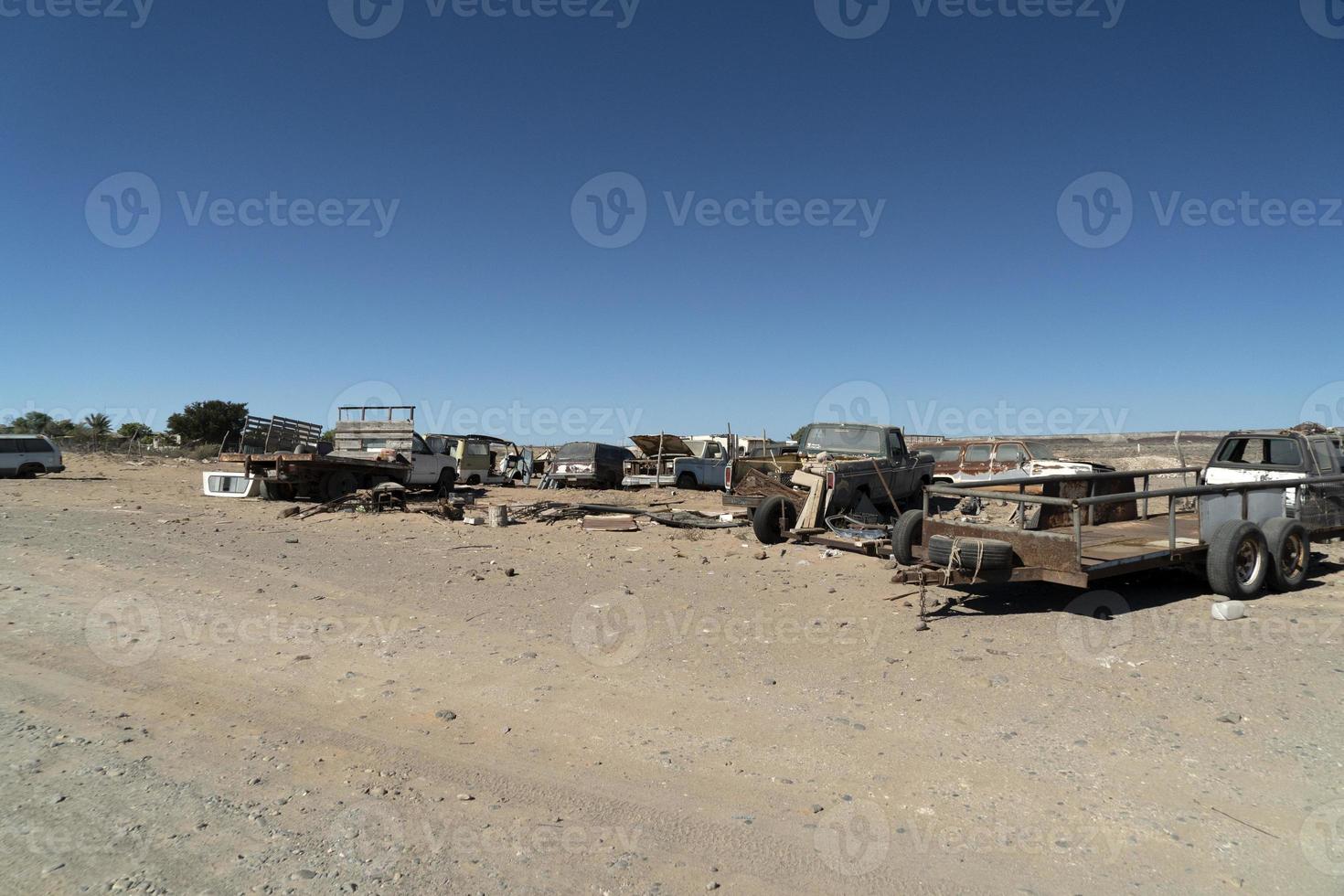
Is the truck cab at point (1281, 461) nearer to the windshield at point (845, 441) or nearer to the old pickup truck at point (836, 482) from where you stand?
the old pickup truck at point (836, 482)

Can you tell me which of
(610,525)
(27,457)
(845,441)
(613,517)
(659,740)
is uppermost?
(845,441)

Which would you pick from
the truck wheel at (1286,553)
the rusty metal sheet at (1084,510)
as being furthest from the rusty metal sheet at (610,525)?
the truck wheel at (1286,553)

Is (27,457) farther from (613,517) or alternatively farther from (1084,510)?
(1084,510)

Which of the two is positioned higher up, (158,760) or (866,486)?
(866,486)

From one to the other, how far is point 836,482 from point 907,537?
3180 mm

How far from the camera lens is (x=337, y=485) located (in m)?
16.9

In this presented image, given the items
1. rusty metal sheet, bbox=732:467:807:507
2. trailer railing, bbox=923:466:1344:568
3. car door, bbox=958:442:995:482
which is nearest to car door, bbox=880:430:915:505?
rusty metal sheet, bbox=732:467:807:507

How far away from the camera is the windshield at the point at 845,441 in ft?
42.2

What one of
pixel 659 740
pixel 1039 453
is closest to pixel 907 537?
pixel 659 740

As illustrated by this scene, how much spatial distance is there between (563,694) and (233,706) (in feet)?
6.32

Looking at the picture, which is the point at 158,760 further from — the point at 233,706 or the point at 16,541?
the point at 16,541

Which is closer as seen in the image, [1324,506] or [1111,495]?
[1111,495]

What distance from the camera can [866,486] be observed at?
12109 mm

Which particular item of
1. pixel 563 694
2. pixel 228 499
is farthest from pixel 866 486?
pixel 228 499
